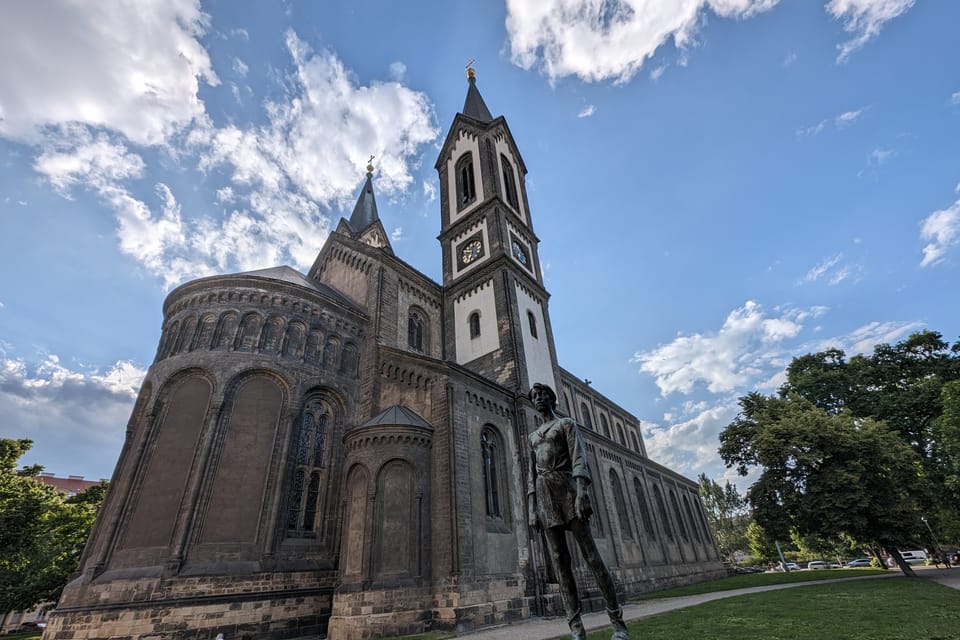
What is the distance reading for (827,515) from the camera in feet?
58.6

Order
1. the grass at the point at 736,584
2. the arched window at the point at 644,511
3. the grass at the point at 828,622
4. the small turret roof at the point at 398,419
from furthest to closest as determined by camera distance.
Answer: the arched window at the point at 644,511 → the grass at the point at 736,584 → the small turret roof at the point at 398,419 → the grass at the point at 828,622

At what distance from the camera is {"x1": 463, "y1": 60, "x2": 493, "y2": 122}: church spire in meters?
33.1

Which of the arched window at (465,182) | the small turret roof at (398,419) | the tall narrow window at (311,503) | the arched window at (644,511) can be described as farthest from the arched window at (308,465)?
the arched window at (644,511)

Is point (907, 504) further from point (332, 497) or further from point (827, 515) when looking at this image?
point (332, 497)

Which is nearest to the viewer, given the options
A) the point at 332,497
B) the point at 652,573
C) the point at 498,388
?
the point at 332,497

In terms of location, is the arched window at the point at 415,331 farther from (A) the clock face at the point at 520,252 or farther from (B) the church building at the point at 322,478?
(A) the clock face at the point at 520,252

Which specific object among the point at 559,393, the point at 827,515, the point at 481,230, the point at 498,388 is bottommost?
the point at 827,515

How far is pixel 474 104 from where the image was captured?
3434 centimetres

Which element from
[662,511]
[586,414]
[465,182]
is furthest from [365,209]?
[662,511]

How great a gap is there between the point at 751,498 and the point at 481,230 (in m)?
20.5

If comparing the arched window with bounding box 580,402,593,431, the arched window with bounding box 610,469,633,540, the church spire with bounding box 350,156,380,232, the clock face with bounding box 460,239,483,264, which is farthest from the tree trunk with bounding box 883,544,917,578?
the church spire with bounding box 350,156,380,232

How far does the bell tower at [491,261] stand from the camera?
72.9 feet

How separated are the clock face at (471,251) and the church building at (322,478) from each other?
2.69m

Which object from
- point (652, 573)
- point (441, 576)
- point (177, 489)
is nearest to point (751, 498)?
point (652, 573)
